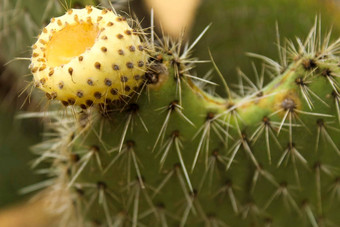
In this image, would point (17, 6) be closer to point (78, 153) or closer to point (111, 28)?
point (78, 153)

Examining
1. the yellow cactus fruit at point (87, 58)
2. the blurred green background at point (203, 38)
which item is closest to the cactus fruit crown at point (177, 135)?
the yellow cactus fruit at point (87, 58)

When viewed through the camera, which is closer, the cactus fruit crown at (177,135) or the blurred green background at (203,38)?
the cactus fruit crown at (177,135)

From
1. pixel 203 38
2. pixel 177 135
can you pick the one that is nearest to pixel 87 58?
pixel 177 135

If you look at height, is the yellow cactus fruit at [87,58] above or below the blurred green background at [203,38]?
above

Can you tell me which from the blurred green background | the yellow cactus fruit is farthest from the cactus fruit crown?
the blurred green background

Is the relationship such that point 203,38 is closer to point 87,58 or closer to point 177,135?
point 177,135

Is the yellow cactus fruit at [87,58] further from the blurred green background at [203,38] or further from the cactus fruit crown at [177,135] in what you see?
the blurred green background at [203,38]

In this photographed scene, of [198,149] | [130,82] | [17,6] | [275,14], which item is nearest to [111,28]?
[130,82]

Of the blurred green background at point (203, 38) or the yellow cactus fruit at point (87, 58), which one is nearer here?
the yellow cactus fruit at point (87, 58)
